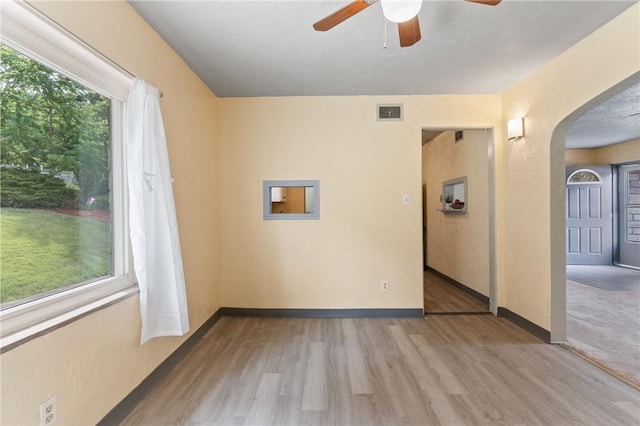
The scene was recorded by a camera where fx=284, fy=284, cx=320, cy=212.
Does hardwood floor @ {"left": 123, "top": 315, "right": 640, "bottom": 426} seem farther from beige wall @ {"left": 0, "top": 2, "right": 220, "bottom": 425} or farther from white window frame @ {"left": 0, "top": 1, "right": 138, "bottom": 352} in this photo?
white window frame @ {"left": 0, "top": 1, "right": 138, "bottom": 352}

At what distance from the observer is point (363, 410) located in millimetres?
1757

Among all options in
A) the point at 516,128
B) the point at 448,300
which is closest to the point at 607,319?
the point at 448,300

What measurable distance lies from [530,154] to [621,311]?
231 cm

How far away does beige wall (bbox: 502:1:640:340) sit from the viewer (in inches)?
79.8

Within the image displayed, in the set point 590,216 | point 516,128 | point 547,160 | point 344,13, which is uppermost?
point 344,13

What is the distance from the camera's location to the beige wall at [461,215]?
3.63m

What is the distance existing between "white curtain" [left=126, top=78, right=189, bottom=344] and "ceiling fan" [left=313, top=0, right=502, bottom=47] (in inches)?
47.8

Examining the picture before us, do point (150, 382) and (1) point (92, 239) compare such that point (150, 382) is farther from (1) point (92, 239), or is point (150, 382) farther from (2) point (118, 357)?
(1) point (92, 239)

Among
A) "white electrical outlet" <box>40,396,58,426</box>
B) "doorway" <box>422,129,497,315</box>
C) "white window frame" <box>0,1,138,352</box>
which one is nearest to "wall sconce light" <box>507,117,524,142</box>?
"doorway" <box>422,129,497,315</box>

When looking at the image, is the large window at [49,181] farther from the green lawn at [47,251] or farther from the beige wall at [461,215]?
the beige wall at [461,215]

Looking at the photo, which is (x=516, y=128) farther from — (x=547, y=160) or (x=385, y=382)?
(x=385, y=382)

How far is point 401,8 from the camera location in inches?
54.1

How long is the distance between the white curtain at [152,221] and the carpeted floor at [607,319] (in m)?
3.25

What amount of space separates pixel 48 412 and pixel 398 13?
245 cm
